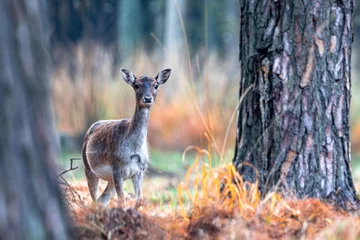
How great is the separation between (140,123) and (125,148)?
0.88ft

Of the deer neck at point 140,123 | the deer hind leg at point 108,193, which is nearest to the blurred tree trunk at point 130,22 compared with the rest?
the deer hind leg at point 108,193

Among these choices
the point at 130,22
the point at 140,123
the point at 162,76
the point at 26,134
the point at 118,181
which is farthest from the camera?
the point at 130,22

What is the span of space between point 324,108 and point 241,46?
31.9 inches

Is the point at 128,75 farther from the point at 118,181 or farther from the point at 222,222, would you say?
the point at 222,222

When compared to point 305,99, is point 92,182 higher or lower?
lower

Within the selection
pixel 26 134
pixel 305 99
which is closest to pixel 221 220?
pixel 305 99

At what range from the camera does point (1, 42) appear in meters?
3.19

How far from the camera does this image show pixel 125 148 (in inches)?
266

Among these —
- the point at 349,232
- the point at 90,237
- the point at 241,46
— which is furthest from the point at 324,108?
the point at 90,237

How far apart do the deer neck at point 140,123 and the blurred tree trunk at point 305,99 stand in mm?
1552

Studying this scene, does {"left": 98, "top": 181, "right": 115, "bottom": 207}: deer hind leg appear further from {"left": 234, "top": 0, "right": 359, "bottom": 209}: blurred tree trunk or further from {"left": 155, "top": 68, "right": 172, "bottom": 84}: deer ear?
{"left": 234, "top": 0, "right": 359, "bottom": 209}: blurred tree trunk

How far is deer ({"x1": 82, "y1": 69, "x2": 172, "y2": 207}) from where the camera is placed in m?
6.69

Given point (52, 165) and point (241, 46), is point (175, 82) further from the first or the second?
point (52, 165)

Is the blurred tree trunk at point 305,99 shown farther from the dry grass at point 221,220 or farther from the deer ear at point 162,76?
the deer ear at point 162,76
